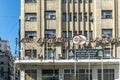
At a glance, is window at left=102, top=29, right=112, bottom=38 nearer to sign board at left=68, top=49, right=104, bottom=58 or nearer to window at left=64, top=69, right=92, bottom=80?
sign board at left=68, top=49, right=104, bottom=58

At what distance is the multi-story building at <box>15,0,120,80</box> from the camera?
60531 mm

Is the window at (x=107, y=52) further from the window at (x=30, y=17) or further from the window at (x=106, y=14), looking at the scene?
the window at (x=30, y=17)

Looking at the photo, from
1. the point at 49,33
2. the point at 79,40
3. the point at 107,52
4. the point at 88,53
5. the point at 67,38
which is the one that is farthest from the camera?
the point at 49,33

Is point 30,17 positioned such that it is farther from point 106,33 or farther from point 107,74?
point 107,74

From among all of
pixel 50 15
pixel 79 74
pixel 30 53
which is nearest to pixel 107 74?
pixel 79 74

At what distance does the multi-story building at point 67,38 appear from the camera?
199 feet

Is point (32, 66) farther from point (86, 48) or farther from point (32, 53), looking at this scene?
point (86, 48)

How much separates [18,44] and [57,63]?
19.6ft

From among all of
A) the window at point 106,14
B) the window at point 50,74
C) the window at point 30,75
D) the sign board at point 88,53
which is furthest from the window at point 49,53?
the window at point 106,14

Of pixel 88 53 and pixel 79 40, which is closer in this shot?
pixel 88 53

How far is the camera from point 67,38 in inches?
2454

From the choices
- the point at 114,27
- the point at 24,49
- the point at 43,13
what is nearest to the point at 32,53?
the point at 24,49

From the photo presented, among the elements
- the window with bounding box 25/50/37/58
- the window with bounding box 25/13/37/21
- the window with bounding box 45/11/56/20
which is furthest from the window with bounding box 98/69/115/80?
the window with bounding box 25/13/37/21

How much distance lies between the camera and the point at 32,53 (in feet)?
205
